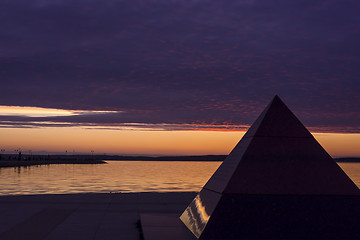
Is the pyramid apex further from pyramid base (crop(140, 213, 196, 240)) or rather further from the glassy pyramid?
pyramid base (crop(140, 213, 196, 240))

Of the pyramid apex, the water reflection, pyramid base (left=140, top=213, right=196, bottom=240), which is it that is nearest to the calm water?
the water reflection

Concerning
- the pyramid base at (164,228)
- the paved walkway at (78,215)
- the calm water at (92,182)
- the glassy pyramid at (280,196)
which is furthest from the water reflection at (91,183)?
the glassy pyramid at (280,196)

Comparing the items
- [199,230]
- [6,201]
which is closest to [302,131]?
[199,230]

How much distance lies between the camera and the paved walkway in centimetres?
1391

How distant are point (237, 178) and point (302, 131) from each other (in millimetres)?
2952

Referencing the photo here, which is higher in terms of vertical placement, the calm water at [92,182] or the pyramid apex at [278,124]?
the pyramid apex at [278,124]

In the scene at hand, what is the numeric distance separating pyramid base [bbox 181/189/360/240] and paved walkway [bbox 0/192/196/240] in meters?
2.82

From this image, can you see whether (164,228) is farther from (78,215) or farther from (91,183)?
(91,183)

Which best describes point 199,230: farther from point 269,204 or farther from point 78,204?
point 78,204

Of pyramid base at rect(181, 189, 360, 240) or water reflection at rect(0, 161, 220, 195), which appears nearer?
pyramid base at rect(181, 189, 360, 240)

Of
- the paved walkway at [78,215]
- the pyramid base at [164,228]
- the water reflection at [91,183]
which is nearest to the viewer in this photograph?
the pyramid base at [164,228]

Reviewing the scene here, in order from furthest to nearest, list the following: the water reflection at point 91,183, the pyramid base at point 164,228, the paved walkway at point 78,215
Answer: the water reflection at point 91,183
the paved walkway at point 78,215
the pyramid base at point 164,228

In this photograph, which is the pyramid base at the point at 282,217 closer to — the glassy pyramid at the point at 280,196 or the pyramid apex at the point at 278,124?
the glassy pyramid at the point at 280,196

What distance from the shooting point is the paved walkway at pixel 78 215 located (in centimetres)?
1391
